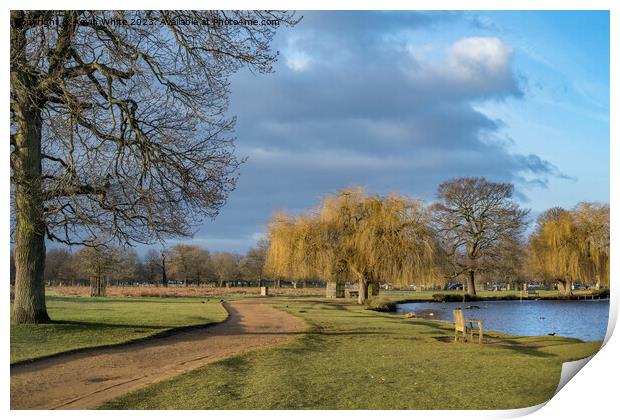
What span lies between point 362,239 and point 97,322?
511 inches

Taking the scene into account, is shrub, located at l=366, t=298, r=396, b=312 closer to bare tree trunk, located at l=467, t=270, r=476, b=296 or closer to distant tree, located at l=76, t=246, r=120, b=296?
bare tree trunk, located at l=467, t=270, r=476, b=296

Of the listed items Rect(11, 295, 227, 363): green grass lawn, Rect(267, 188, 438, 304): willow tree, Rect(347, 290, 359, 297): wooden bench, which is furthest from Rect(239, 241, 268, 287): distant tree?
Rect(347, 290, 359, 297): wooden bench

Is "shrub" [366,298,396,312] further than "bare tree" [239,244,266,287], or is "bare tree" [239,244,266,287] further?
"shrub" [366,298,396,312]

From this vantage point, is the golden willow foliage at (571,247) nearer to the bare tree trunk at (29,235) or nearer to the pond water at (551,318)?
→ the pond water at (551,318)

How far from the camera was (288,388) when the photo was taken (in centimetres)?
816

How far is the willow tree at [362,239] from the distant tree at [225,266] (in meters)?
7.35

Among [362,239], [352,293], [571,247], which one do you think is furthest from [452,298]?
[571,247]

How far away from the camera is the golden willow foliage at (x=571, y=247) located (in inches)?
675

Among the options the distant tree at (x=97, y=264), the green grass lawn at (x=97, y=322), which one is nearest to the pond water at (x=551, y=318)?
the green grass lawn at (x=97, y=322)

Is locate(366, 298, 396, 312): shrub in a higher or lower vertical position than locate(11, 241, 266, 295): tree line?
lower

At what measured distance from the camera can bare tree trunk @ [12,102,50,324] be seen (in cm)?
1072

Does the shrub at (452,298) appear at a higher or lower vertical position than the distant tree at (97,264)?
lower

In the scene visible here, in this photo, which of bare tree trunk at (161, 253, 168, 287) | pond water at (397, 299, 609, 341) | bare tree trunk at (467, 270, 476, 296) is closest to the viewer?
bare tree trunk at (161, 253, 168, 287)

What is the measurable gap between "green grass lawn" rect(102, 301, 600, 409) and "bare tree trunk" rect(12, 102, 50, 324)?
4.19 meters
